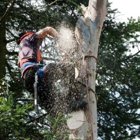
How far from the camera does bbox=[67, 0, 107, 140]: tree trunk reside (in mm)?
4297

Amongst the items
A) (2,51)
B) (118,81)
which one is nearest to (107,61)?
(118,81)

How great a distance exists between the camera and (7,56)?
28.5 feet

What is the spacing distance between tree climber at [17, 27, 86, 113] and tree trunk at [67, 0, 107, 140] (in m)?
0.49

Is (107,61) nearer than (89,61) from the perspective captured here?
No

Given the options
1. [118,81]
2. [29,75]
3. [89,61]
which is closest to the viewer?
[89,61]

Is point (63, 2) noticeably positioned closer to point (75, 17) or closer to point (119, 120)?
point (75, 17)

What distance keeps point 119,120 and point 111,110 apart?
0.29m

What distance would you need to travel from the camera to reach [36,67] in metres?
5.32

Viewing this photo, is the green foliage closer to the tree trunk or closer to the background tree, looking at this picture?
the background tree

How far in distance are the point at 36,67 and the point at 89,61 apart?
0.95 metres

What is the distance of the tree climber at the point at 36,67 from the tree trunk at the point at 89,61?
49 centimetres

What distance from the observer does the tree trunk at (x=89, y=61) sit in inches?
169

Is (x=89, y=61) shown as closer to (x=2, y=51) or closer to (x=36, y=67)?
(x=36, y=67)

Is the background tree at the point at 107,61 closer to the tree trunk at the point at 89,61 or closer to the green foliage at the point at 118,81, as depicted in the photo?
the green foliage at the point at 118,81
